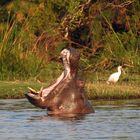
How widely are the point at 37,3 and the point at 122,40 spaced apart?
2.71m

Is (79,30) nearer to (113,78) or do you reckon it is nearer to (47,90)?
(113,78)

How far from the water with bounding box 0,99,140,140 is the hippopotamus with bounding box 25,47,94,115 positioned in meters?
0.19

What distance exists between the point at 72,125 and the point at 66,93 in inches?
47.9

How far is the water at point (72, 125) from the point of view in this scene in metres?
9.66

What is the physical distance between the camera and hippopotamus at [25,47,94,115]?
456 inches

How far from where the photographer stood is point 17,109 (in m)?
13.1

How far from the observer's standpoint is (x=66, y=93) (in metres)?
11.8

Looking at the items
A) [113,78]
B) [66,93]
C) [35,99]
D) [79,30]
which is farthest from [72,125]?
[79,30]

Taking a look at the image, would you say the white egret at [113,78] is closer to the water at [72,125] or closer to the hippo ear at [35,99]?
the water at [72,125]

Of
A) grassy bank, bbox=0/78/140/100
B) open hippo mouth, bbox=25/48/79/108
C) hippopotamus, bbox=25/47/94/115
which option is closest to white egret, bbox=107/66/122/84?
grassy bank, bbox=0/78/140/100

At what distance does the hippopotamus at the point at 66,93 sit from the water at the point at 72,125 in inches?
7.6

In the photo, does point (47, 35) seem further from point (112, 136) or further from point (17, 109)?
point (112, 136)

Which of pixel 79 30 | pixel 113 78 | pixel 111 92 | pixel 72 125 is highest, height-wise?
pixel 79 30

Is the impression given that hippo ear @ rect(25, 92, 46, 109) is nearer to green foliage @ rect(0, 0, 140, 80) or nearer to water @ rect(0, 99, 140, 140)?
water @ rect(0, 99, 140, 140)
